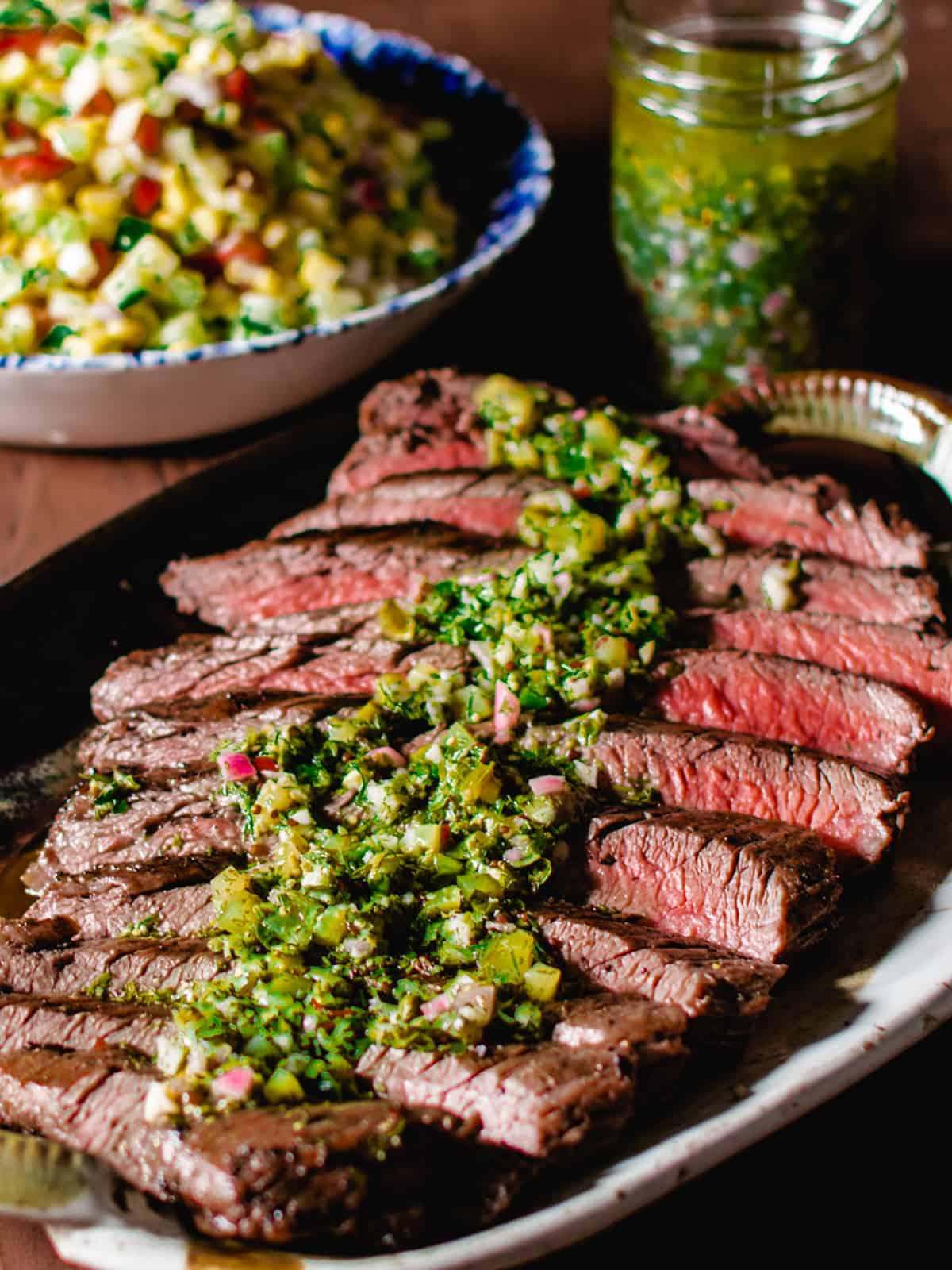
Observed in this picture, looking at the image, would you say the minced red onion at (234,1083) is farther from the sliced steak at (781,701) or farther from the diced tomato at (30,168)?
the diced tomato at (30,168)

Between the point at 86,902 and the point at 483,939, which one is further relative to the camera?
the point at 86,902

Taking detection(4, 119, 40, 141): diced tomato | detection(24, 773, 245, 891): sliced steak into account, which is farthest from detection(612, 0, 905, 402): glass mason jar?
detection(24, 773, 245, 891): sliced steak

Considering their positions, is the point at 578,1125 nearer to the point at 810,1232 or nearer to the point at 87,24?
the point at 810,1232

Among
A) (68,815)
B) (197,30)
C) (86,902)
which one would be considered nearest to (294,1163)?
(86,902)

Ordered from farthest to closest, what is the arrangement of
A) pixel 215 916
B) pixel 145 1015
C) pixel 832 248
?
1. pixel 832 248
2. pixel 215 916
3. pixel 145 1015

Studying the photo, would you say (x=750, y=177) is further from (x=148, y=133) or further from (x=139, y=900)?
(x=139, y=900)

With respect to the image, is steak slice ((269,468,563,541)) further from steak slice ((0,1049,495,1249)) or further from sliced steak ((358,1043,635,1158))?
steak slice ((0,1049,495,1249))

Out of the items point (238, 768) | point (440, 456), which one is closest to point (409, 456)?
point (440, 456)
